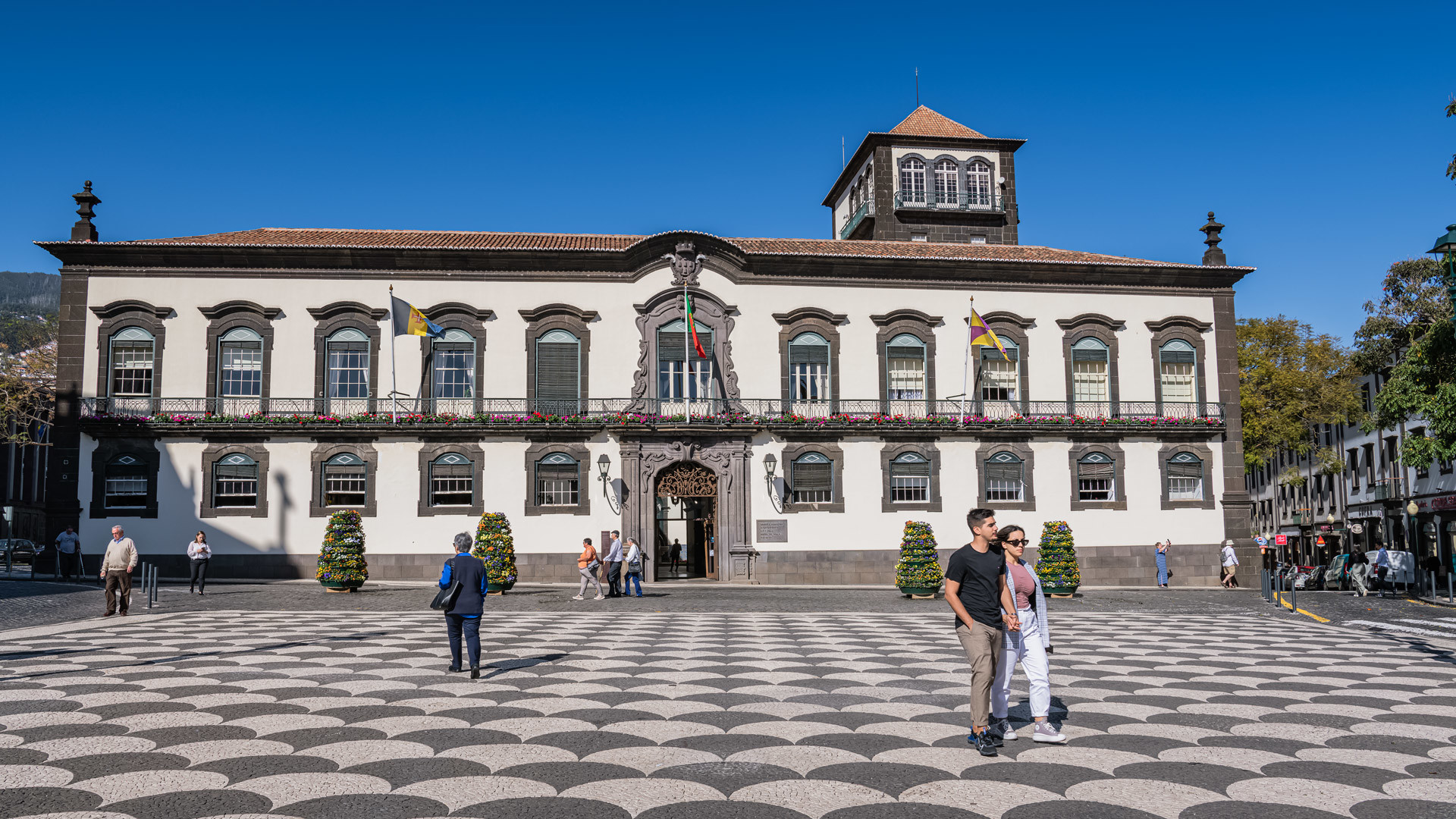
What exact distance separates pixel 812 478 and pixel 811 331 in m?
4.60

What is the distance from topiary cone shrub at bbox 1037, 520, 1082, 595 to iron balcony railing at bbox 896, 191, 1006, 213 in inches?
669

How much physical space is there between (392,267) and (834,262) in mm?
13535

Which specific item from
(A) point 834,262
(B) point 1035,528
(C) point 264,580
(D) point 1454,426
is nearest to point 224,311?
(C) point 264,580

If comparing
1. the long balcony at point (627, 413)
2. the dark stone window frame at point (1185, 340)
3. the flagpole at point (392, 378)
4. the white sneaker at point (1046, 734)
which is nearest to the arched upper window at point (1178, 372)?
the dark stone window frame at point (1185, 340)

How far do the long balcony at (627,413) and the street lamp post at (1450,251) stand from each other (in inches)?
708

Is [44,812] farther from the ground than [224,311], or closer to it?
closer to it

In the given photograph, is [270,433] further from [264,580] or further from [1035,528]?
[1035,528]

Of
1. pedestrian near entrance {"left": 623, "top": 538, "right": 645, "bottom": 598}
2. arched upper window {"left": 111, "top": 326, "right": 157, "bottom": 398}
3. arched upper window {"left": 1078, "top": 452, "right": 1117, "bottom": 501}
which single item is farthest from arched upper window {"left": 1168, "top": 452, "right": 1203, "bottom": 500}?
arched upper window {"left": 111, "top": 326, "right": 157, "bottom": 398}

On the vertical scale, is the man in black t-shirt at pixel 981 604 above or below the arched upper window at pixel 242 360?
below

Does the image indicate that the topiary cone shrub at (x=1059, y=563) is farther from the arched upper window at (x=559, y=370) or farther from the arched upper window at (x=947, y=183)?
the arched upper window at (x=947, y=183)

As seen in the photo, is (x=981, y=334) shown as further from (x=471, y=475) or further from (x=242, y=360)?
(x=242, y=360)

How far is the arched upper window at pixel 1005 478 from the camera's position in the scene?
32812mm

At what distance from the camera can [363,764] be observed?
21.6 feet

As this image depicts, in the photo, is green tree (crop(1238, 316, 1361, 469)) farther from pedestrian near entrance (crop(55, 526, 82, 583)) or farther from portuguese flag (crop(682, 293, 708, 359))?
pedestrian near entrance (crop(55, 526, 82, 583))
